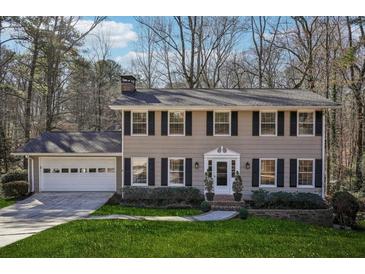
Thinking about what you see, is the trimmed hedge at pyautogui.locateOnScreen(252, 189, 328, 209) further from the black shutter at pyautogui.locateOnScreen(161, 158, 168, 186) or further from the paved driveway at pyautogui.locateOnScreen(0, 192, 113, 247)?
the paved driveway at pyautogui.locateOnScreen(0, 192, 113, 247)

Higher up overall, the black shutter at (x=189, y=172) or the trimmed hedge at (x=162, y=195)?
the black shutter at (x=189, y=172)

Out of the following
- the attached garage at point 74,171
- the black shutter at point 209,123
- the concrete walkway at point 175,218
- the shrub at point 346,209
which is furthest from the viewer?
the attached garage at point 74,171

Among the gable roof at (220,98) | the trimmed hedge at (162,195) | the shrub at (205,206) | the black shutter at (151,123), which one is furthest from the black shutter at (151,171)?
the shrub at (205,206)

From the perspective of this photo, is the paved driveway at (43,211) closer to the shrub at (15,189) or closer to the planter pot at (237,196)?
the shrub at (15,189)

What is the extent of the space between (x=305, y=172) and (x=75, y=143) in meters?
8.33

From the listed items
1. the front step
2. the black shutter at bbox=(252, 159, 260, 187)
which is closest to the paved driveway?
the front step

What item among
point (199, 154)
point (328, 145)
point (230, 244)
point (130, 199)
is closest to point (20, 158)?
point (130, 199)

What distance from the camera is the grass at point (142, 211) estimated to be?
9.74 meters

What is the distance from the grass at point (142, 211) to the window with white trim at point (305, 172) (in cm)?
375

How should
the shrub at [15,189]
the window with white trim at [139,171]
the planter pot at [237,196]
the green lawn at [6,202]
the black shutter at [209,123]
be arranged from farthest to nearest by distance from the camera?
the shrub at [15,189], the window with white trim at [139,171], the black shutter at [209,123], the green lawn at [6,202], the planter pot at [237,196]

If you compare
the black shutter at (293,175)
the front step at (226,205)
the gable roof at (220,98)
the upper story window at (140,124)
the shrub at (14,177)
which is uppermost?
the gable roof at (220,98)
